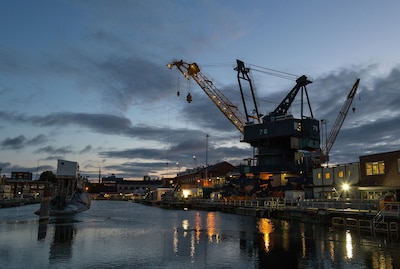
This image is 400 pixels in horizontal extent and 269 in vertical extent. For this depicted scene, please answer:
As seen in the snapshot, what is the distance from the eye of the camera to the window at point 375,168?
55656 mm

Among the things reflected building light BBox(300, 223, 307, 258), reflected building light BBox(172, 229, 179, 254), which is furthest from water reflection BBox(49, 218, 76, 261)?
reflected building light BBox(300, 223, 307, 258)

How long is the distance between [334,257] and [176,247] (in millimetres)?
14147

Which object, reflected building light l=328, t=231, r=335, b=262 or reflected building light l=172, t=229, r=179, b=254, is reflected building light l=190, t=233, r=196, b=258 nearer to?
reflected building light l=172, t=229, r=179, b=254

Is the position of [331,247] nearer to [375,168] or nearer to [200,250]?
[200,250]

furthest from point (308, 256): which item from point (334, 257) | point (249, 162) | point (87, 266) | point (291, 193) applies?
point (249, 162)

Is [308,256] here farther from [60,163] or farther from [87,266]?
[60,163]

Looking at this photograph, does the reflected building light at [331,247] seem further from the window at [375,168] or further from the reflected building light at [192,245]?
the window at [375,168]

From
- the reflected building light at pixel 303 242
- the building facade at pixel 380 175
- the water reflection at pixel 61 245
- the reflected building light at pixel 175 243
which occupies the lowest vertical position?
the water reflection at pixel 61 245

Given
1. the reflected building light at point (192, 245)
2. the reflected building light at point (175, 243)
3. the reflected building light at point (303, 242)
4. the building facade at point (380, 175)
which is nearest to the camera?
the reflected building light at point (303, 242)

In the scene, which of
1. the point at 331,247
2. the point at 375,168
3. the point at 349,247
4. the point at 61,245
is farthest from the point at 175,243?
the point at 375,168

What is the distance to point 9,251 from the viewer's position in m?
31.1

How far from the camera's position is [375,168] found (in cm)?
5719

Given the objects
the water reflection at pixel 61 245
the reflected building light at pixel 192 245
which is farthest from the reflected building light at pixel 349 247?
the water reflection at pixel 61 245

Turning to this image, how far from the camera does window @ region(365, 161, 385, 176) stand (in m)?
55.7
